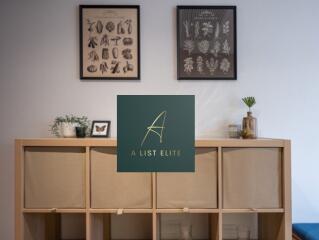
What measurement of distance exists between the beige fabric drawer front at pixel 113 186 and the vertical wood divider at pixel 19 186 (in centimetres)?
43

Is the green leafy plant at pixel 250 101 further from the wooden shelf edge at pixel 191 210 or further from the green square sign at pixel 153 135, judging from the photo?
the green square sign at pixel 153 135

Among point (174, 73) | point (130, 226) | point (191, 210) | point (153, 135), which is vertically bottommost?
point (130, 226)

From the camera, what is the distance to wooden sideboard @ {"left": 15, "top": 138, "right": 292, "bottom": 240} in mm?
1690

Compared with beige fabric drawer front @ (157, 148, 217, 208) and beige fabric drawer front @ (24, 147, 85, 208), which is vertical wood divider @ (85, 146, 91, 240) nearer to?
beige fabric drawer front @ (24, 147, 85, 208)

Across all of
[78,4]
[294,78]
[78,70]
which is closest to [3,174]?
[78,70]

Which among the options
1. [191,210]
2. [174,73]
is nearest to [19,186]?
[191,210]

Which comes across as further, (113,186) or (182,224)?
(182,224)

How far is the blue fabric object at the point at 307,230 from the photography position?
1.78 metres

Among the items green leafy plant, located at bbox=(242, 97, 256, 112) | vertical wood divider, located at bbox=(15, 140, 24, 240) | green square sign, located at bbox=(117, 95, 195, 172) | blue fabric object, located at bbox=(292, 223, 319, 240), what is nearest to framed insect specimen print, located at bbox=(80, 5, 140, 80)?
vertical wood divider, located at bbox=(15, 140, 24, 240)

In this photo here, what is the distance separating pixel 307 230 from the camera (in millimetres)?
1868

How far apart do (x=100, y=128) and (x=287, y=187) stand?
130 centimetres

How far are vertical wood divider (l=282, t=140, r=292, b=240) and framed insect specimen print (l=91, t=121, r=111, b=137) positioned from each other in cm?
120

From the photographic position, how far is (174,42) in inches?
82.7

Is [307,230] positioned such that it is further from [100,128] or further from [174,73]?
[100,128]
